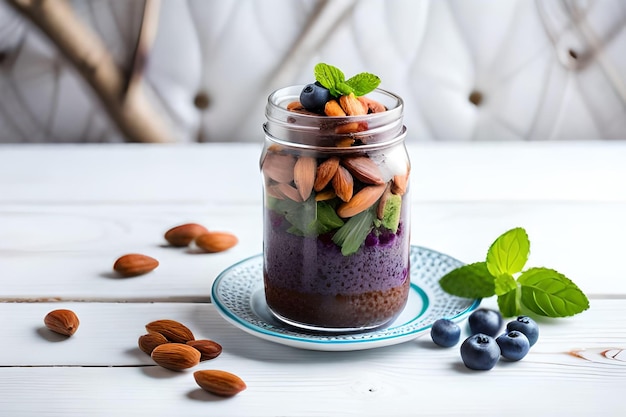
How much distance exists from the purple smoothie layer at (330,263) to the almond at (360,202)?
0.04 meters

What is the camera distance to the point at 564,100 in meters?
1.99

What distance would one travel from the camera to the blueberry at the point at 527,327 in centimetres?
95

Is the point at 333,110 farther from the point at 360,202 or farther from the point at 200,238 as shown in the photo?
the point at 200,238

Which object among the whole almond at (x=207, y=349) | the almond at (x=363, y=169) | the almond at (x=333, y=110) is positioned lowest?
the whole almond at (x=207, y=349)

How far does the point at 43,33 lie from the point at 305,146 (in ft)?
3.86

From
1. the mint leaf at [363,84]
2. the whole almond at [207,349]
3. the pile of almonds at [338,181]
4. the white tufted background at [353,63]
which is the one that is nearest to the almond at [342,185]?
the pile of almonds at [338,181]

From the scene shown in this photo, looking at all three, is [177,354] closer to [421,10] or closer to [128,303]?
[128,303]

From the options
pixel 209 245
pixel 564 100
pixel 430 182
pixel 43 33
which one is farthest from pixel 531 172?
pixel 43 33

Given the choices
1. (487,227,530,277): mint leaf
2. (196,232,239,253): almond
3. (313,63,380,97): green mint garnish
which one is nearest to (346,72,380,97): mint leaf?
(313,63,380,97): green mint garnish

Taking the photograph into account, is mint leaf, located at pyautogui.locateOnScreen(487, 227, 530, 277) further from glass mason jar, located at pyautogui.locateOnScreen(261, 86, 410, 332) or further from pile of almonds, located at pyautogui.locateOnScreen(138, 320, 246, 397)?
pile of almonds, located at pyautogui.locateOnScreen(138, 320, 246, 397)

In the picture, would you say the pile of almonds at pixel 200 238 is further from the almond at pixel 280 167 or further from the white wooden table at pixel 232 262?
the almond at pixel 280 167

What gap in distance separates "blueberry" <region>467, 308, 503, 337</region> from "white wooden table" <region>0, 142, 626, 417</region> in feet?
0.18

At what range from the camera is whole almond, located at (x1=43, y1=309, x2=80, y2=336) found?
3.19ft

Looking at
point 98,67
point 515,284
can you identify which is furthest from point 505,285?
point 98,67
